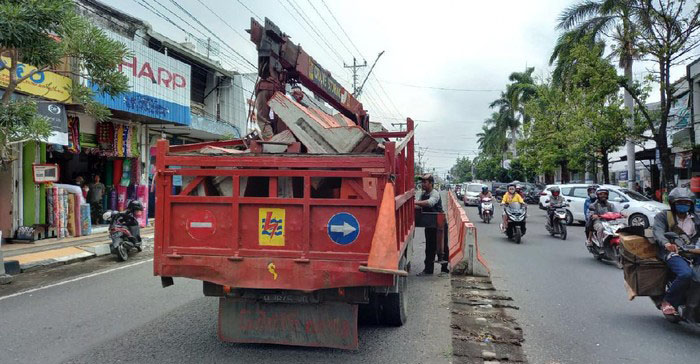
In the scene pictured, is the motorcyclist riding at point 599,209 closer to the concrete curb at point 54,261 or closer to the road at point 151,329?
the road at point 151,329


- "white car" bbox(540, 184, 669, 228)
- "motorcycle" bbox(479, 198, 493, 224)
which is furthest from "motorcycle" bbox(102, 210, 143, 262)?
"motorcycle" bbox(479, 198, 493, 224)

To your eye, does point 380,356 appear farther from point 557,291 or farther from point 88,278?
point 88,278

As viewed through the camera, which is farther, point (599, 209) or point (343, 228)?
point (599, 209)

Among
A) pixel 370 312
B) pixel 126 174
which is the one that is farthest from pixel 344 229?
pixel 126 174

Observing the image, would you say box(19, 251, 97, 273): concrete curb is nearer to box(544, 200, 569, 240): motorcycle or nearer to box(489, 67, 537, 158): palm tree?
box(544, 200, 569, 240): motorcycle

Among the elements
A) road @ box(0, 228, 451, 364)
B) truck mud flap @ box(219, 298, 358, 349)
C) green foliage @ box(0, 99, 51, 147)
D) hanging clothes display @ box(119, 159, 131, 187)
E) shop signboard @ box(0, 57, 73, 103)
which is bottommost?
road @ box(0, 228, 451, 364)

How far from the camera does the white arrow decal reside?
3883 millimetres

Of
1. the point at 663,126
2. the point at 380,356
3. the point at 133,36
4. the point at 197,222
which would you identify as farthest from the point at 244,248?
the point at 663,126

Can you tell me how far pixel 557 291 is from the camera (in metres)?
7.30

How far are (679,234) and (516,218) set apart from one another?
7.79 m

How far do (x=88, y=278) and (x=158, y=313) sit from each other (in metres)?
3.46

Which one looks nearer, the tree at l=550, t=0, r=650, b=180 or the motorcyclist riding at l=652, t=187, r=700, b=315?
the motorcyclist riding at l=652, t=187, r=700, b=315

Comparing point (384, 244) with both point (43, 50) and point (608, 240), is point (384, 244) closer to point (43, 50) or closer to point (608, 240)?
point (43, 50)

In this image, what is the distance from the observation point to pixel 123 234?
412 inches
